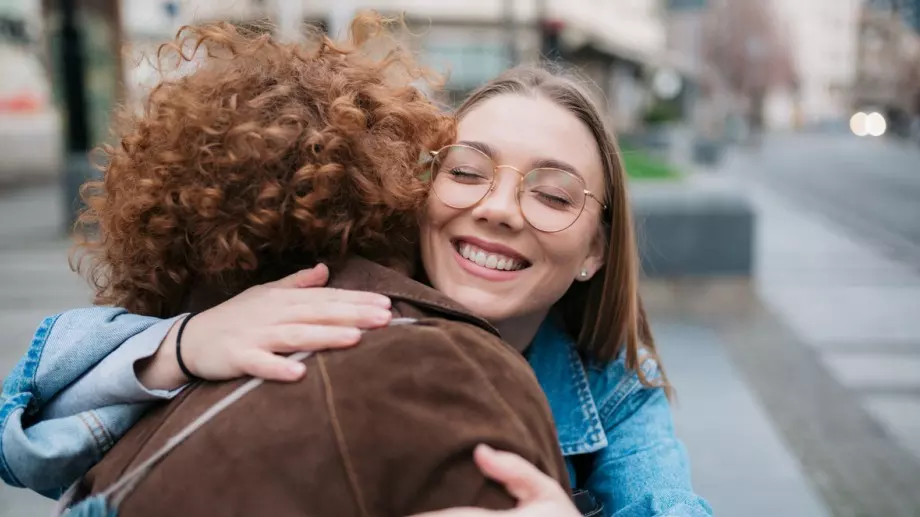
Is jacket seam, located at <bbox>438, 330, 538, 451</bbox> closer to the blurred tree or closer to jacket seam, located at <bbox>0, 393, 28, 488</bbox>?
jacket seam, located at <bbox>0, 393, 28, 488</bbox>

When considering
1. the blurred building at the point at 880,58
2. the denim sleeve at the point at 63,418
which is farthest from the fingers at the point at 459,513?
the blurred building at the point at 880,58

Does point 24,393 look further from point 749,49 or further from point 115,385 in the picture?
point 749,49

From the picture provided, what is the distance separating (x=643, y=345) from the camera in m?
1.99

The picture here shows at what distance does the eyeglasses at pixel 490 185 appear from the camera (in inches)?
59.9

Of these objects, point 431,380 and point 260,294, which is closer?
point 431,380

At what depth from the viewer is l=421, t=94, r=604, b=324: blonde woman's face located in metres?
1.52

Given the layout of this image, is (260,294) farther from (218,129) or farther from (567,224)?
(567,224)

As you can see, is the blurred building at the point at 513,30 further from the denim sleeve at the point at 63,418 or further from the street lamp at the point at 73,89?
the denim sleeve at the point at 63,418

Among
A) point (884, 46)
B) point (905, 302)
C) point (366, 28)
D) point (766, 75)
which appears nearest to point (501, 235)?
point (366, 28)

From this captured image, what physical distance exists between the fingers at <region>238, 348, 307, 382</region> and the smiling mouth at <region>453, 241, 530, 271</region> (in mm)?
524

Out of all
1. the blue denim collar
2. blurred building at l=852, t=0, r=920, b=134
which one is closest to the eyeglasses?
the blue denim collar

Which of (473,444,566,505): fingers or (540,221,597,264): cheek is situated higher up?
(540,221,597,264): cheek

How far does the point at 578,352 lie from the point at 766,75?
225 ft

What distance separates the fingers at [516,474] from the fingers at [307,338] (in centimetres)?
21
